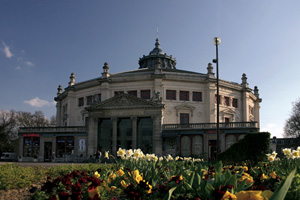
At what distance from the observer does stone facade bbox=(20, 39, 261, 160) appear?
132ft

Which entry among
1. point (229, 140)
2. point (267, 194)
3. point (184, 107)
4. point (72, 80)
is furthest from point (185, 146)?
point (267, 194)

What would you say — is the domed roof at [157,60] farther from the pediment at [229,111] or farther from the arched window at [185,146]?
the arched window at [185,146]

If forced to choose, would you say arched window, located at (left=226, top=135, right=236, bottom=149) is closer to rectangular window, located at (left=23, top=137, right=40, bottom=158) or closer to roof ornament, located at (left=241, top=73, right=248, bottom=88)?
roof ornament, located at (left=241, top=73, right=248, bottom=88)

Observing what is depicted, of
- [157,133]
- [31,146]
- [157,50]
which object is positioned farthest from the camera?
[157,50]

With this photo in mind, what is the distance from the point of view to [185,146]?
41031 mm

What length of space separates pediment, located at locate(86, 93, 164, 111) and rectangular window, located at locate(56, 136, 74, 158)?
7.85 m

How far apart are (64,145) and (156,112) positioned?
18115 mm

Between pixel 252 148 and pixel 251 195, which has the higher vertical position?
pixel 251 195

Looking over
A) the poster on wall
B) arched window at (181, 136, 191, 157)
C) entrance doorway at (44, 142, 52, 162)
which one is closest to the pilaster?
entrance doorway at (44, 142, 52, 162)

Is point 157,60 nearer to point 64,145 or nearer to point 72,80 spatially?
point 72,80

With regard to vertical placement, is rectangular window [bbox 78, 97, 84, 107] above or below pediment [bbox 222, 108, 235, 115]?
above

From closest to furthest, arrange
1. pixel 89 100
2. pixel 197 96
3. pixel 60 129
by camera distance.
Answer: pixel 60 129, pixel 197 96, pixel 89 100

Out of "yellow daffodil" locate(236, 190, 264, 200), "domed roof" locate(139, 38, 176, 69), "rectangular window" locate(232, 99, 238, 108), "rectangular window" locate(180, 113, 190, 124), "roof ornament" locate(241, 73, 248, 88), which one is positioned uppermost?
"domed roof" locate(139, 38, 176, 69)

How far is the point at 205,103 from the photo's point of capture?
4812 cm
